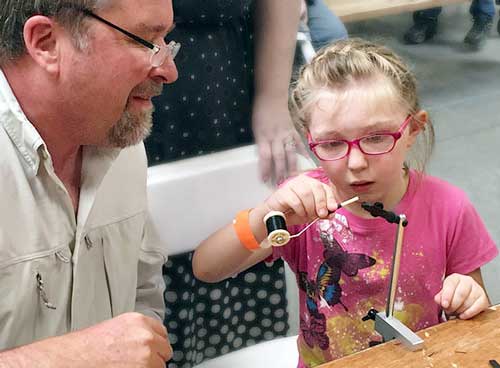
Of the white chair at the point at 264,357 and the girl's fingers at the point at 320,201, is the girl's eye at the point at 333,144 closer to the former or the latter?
the girl's fingers at the point at 320,201

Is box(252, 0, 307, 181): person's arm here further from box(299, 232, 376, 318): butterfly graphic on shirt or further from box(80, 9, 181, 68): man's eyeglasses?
box(80, 9, 181, 68): man's eyeglasses

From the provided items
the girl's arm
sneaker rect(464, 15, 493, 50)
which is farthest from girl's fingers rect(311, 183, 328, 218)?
sneaker rect(464, 15, 493, 50)

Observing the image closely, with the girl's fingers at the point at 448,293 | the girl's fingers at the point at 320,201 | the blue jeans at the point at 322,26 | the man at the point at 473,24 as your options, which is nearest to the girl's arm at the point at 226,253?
the girl's fingers at the point at 320,201

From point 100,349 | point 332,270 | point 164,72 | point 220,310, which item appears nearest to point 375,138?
point 332,270

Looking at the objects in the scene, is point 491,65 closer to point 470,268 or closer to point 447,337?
point 470,268

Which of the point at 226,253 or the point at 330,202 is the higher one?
the point at 330,202

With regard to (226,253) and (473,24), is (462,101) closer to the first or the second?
(473,24)

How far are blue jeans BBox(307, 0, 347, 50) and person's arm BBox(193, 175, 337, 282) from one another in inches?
65.1

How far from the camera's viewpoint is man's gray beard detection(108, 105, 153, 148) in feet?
3.73

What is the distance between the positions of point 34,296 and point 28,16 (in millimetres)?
432

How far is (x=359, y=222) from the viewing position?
126 cm

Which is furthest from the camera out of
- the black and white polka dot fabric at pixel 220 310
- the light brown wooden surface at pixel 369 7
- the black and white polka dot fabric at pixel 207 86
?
the light brown wooden surface at pixel 369 7

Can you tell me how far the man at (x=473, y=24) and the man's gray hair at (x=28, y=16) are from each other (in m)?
4.00

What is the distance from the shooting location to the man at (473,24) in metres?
4.75
